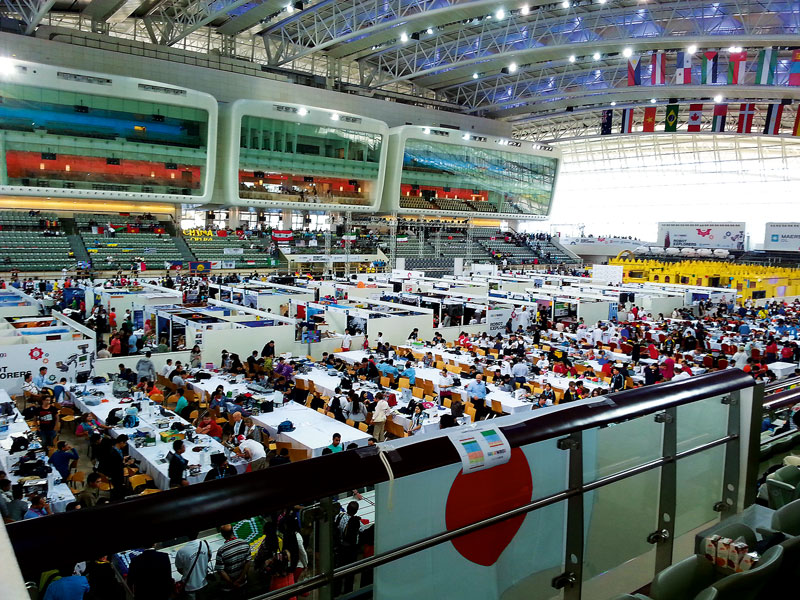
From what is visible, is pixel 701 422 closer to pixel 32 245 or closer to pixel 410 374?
pixel 410 374

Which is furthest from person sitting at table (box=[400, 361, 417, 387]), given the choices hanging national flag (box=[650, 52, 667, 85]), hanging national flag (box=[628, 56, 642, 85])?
hanging national flag (box=[650, 52, 667, 85])

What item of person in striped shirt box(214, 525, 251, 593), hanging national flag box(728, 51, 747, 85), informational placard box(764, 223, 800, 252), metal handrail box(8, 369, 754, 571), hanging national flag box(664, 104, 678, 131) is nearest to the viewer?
metal handrail box(8, 369, 754, 571)

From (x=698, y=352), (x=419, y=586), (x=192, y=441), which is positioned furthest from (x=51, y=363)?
(x=698, y=352)

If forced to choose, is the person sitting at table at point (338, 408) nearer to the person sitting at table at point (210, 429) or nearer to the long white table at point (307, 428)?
the long white table at point (307, 428)

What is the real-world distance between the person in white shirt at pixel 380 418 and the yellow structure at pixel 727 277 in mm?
23882

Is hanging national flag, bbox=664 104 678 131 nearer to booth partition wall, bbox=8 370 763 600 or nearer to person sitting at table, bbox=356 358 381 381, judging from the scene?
person sitting at table, bbox=356 358 381 381

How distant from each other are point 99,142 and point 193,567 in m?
40.5

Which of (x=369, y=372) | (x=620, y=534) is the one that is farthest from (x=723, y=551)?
(x=369, y=372)

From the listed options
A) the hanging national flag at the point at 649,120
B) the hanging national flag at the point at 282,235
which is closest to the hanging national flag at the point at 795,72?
the hanging national flag at the point at 649,120

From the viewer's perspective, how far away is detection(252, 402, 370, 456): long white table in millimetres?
9273

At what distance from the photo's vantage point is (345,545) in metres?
1.71

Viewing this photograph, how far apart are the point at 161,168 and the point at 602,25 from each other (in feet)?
87.5

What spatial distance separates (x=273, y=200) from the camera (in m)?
44.2

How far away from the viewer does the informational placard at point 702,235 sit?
145 ft
